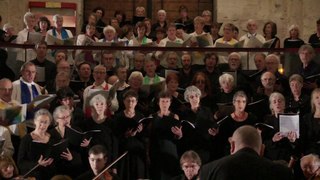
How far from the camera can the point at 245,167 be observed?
15.8 ft

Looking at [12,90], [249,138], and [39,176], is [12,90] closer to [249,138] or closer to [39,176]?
[39,176]

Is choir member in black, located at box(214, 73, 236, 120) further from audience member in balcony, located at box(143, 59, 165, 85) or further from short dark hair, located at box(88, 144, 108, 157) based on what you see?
short dark hair, located at box(88, 144, 108, 157)

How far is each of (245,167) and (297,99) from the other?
425 centimetres

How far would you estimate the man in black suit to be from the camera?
479 cm

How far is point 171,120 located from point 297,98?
5.28ft

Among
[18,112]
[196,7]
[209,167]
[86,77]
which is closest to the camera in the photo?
[209,167]

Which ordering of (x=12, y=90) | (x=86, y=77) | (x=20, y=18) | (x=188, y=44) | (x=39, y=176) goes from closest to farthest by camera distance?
(x=39, y=176) < (x=12, y=90) < (x=86, y=77) < (x=188, y=44) < (x=20, y=18)

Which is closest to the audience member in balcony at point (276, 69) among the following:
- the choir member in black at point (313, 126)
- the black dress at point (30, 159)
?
the choir member in black at point (313, 126)

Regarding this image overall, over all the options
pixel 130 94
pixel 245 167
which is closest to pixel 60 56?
pixel 130 94

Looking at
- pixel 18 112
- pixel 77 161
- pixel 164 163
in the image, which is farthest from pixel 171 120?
pixel 18 112

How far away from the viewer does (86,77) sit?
31.1 feet

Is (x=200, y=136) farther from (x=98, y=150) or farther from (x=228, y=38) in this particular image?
(x=228, y=38)

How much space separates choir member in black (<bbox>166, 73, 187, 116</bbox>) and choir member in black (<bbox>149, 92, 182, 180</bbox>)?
12.6 inches

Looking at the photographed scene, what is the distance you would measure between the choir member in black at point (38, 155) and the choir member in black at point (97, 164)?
39cm
